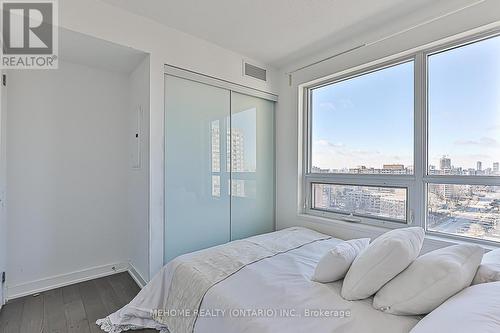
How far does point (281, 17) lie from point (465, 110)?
1.68 meters

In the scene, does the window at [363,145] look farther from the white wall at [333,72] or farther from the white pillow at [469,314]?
the white pillow at [469,314]

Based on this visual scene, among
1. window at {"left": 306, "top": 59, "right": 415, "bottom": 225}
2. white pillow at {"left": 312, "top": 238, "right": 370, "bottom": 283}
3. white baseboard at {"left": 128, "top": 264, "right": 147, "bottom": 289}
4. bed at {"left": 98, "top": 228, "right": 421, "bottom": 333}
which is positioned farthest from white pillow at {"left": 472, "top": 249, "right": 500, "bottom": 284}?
white baseboard at {"left": 128, "top": 264, "right": 147, "bottom": 289}

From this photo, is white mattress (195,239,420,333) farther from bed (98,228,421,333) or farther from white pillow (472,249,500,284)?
white pillow (472,249,500,284)

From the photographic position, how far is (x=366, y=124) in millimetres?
2529

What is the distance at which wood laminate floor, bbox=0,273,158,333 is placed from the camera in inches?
72.5

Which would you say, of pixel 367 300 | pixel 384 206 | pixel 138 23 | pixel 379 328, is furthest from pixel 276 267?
pixel 138 23

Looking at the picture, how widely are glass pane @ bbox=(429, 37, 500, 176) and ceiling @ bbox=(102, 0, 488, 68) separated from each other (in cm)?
40

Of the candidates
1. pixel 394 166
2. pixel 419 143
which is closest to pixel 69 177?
pixel 394 166

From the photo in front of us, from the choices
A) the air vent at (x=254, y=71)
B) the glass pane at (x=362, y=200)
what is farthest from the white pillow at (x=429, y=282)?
the air vent at (x=254, y=71)

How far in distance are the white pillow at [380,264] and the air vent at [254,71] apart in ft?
7.78

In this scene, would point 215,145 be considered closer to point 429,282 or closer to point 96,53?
point 96,53

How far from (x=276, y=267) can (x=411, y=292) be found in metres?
0.77

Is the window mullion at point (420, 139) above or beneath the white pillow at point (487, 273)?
above

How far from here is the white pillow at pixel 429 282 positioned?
104cm
